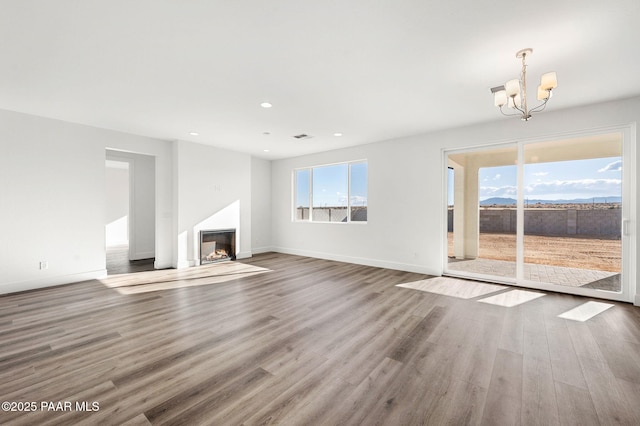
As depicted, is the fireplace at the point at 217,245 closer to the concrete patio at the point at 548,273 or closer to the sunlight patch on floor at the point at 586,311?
the concrete patio at the point at 548,273

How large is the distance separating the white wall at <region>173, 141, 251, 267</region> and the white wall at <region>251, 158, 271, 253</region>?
0.53 m

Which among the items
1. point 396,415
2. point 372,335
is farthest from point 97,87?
point 396,415

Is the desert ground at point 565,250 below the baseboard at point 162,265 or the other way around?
the other way around

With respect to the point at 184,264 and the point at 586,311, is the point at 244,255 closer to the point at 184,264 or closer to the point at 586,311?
the point at 184,264

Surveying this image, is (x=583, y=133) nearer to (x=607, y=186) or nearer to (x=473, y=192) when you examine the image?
(x=607, y=186)

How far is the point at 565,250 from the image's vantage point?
14.1 feet

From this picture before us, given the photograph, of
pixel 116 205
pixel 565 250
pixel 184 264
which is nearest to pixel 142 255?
pixel 184 264

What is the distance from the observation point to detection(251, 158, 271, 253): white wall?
7734 mm

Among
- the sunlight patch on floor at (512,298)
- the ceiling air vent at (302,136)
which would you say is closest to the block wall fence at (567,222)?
the sunlight patch on floor at (512,298)

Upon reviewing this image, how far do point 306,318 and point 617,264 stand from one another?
4.44 metres

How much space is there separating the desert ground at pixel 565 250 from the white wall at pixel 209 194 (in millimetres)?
5483

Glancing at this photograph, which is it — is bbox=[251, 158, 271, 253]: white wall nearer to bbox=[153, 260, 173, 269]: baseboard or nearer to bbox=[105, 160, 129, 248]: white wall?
bbox=[153, 260, 173, 269]: baseboard

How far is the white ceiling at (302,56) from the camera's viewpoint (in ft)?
6.72

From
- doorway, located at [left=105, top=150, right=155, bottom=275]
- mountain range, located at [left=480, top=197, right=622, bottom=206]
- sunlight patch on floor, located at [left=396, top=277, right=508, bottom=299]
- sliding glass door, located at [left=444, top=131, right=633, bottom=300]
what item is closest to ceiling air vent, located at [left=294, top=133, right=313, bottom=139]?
sliding glass door, located at [left=444, top=131, right=633, bottom=300]
